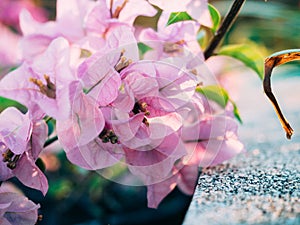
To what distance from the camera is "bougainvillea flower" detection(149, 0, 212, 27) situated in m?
0.38

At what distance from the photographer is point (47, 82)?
0.37m

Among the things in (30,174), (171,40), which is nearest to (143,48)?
(171,40)

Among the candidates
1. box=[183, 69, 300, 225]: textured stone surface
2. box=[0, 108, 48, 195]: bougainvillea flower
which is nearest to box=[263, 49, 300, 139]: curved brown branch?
box=[183, 69, 300, 225]: textured stone surface

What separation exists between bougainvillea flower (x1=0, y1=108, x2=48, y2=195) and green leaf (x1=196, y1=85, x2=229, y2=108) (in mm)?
136

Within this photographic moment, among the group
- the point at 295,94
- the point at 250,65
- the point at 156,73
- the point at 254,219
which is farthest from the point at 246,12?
the point at 254,219

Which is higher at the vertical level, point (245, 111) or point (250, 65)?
point (250, 65)

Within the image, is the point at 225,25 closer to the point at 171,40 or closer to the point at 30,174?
the point at 171,40

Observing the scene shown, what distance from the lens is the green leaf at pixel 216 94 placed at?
16.9 inches

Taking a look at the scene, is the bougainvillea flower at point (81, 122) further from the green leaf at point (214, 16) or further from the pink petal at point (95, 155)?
the green leaf at point (214, 16)

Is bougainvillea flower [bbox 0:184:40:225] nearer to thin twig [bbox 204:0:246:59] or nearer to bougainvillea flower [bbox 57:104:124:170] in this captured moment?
bougainvillea flower [bbox 57:104:124:170]

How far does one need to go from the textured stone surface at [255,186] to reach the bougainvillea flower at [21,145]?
0.11 m

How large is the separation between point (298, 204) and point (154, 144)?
0.12 m

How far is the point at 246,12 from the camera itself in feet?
2.76

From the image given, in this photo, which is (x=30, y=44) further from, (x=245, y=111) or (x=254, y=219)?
(x=245, y=111)
